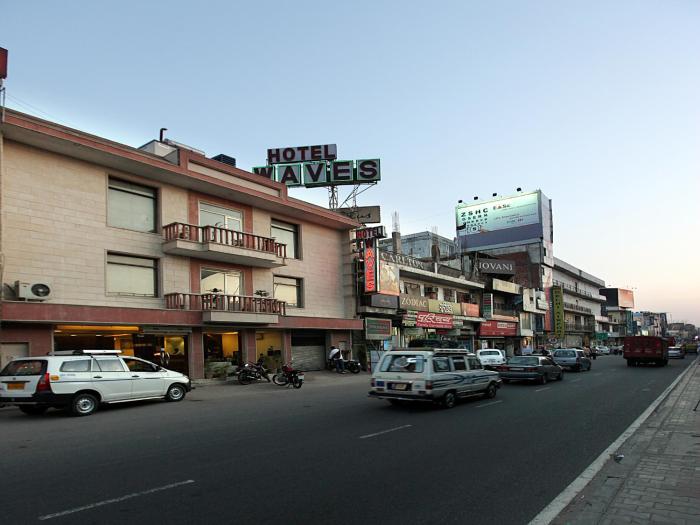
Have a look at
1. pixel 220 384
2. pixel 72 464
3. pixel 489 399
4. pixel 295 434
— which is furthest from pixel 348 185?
pixel 72 464

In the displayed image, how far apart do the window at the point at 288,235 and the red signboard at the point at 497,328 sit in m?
26.3

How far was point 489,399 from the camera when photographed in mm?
16531

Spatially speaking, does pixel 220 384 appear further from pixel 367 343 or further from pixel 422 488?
pixel 422 488

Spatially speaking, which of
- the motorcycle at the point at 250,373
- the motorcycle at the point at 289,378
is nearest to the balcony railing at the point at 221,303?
the motorcycle at the point at 250,373

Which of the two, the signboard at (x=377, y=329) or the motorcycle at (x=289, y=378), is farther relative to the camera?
the signboard at (x=377, y=329)

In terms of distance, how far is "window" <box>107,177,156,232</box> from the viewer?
21.8 m

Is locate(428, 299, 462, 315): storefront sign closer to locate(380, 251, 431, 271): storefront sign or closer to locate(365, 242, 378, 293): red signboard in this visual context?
locate(380, 251, 431, 271): storefront sign

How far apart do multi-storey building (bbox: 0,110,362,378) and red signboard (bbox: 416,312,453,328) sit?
955 cm

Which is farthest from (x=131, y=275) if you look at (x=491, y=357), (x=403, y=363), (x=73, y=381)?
(x=491, y=357)

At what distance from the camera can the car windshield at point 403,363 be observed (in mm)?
14219

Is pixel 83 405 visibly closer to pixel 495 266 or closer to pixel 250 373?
pixel 250 373

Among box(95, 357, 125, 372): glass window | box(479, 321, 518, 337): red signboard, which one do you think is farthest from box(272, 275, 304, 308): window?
box(479, 321, 518, 337): red signboard

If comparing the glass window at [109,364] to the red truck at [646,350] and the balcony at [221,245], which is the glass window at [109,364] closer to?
the balcony at [221,245]

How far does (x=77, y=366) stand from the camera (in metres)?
14.3
